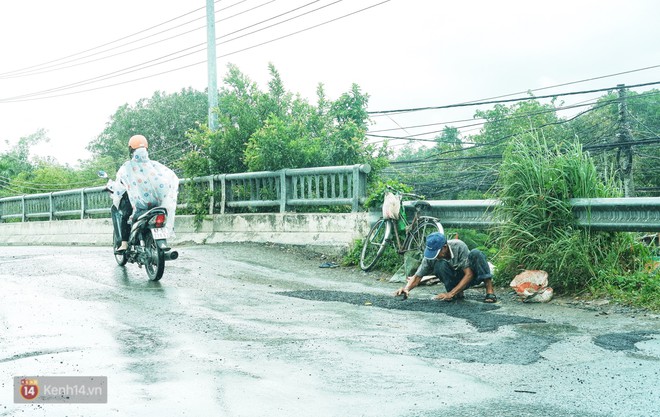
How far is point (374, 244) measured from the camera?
1116 centimetres

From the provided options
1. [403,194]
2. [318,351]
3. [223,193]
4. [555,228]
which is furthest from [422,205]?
[223,193]

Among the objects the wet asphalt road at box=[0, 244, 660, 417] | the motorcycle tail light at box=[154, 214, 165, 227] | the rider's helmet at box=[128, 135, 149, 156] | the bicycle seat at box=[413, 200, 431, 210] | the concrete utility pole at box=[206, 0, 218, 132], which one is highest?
the concrete utility pole at box=[206, 0, 218, 132]

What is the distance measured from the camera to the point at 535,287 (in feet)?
27.0

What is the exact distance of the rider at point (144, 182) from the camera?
368 inches

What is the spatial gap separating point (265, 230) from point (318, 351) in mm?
8986

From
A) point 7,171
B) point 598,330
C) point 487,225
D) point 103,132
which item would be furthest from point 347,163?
point 7,171

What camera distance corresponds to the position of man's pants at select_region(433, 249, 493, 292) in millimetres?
8258

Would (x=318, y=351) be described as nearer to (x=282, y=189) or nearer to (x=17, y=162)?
(x=282, y=189)

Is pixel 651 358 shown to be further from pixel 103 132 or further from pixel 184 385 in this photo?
pixel 103 132

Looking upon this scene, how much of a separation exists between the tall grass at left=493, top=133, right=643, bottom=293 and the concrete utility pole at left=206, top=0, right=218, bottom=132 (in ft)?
37.0

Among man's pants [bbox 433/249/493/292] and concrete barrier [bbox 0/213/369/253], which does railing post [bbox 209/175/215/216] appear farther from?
man's pants [bbox 433/249/493/292]

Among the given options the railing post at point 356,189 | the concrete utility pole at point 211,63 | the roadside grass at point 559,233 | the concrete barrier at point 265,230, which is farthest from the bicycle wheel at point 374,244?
the concrete utility pole at point 211,63

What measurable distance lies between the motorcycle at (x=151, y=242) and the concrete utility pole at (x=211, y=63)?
900 cm

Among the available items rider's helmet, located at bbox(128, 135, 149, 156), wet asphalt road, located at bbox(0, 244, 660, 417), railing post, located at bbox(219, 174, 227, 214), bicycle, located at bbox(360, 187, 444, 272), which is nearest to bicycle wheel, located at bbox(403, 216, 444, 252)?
bicycle, located at bbox(360, 187, 444, 272)
